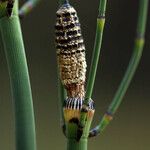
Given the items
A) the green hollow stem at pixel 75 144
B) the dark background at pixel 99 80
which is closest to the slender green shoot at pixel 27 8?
the green hollow stem at pixel 75 144

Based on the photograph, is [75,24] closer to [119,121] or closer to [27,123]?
[27,123]

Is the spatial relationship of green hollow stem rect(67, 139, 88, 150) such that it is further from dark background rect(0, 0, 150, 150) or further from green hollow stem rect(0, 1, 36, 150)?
dark background rect(0, 0, 150, 150)

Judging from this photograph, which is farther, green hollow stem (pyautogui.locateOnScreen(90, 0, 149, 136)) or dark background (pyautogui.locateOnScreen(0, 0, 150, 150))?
dark background (pyautogui.locateOnScreen(0, 0, 150, 150))

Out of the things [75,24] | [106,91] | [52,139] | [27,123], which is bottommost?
[52,139]

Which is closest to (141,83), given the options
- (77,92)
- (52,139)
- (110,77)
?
(110,77)

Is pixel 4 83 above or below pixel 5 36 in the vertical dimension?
below

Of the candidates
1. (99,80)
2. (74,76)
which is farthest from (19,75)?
(99,80)

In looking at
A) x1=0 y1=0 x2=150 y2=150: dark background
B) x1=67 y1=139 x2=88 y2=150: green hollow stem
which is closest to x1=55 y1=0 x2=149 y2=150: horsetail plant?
x1=67 y1=139 x2=88 y2=150: green hollow stem

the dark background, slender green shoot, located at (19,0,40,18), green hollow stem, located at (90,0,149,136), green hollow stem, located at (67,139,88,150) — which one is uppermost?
slender green shoot, located at (19,0,40,18)
